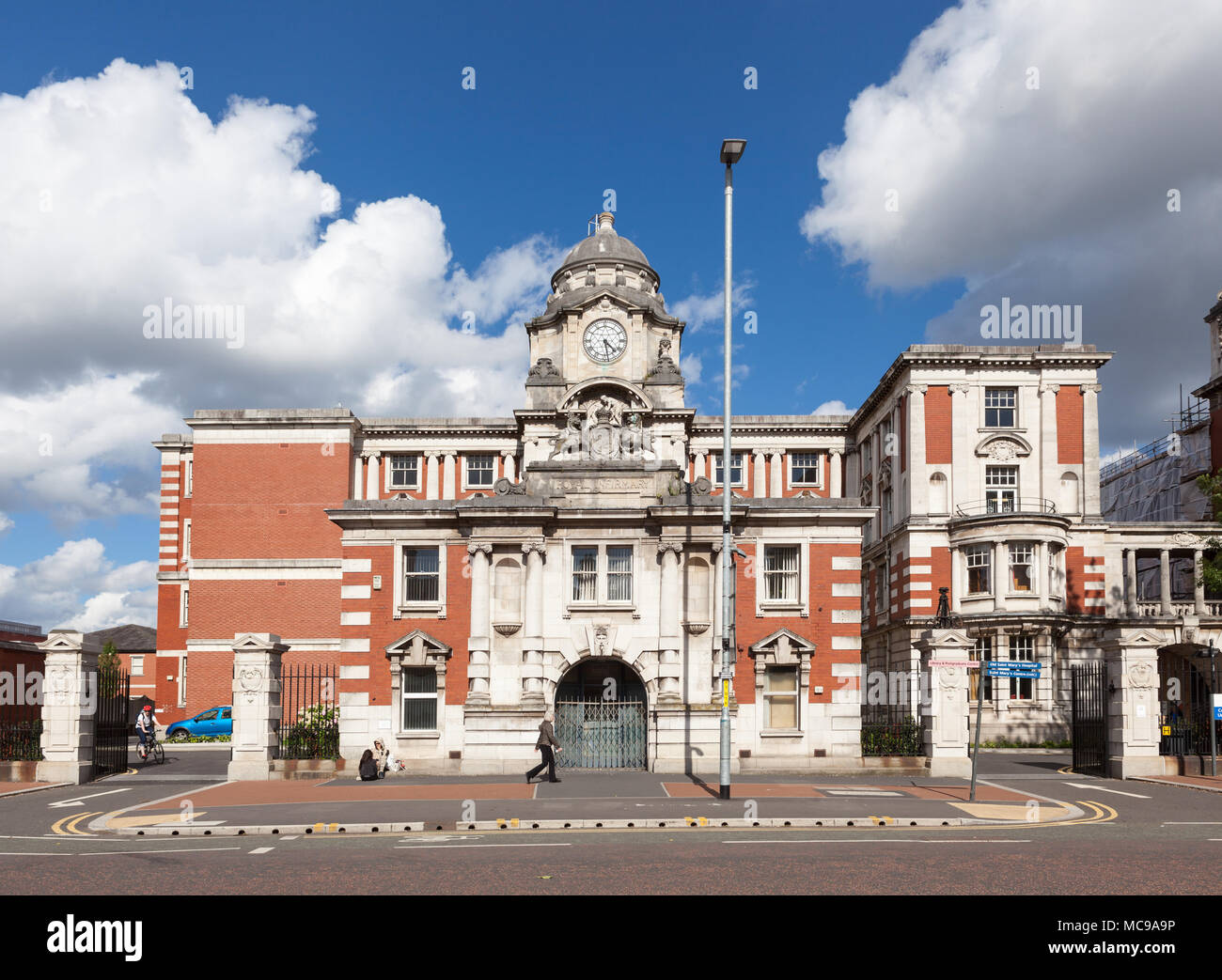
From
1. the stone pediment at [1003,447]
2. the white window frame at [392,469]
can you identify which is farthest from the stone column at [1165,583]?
the white window frame at [392,469]

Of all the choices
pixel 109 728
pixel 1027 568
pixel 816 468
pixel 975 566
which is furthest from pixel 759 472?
pixel 109 728

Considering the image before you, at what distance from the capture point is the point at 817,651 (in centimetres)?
2920

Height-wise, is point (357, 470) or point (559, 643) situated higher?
point (357, 470)

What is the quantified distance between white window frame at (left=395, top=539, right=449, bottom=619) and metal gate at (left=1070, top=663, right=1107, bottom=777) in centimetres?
1926

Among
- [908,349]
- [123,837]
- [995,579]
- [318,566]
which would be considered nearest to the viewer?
[123,837]

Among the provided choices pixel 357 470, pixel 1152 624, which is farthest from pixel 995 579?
pixel 357 470

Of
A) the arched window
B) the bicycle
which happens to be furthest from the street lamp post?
the arched window

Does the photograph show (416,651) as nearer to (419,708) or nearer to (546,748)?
(419,708)

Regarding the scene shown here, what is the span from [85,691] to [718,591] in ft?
57.4

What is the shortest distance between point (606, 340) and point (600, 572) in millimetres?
30250

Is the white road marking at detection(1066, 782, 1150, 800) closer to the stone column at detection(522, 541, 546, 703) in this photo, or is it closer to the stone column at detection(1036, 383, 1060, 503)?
the stone column at detection(522, 541, 546, 703)

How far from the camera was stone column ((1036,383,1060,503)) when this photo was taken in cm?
5144

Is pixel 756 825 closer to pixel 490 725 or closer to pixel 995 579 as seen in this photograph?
pixel 490 725

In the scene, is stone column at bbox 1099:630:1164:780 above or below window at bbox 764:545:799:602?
below
